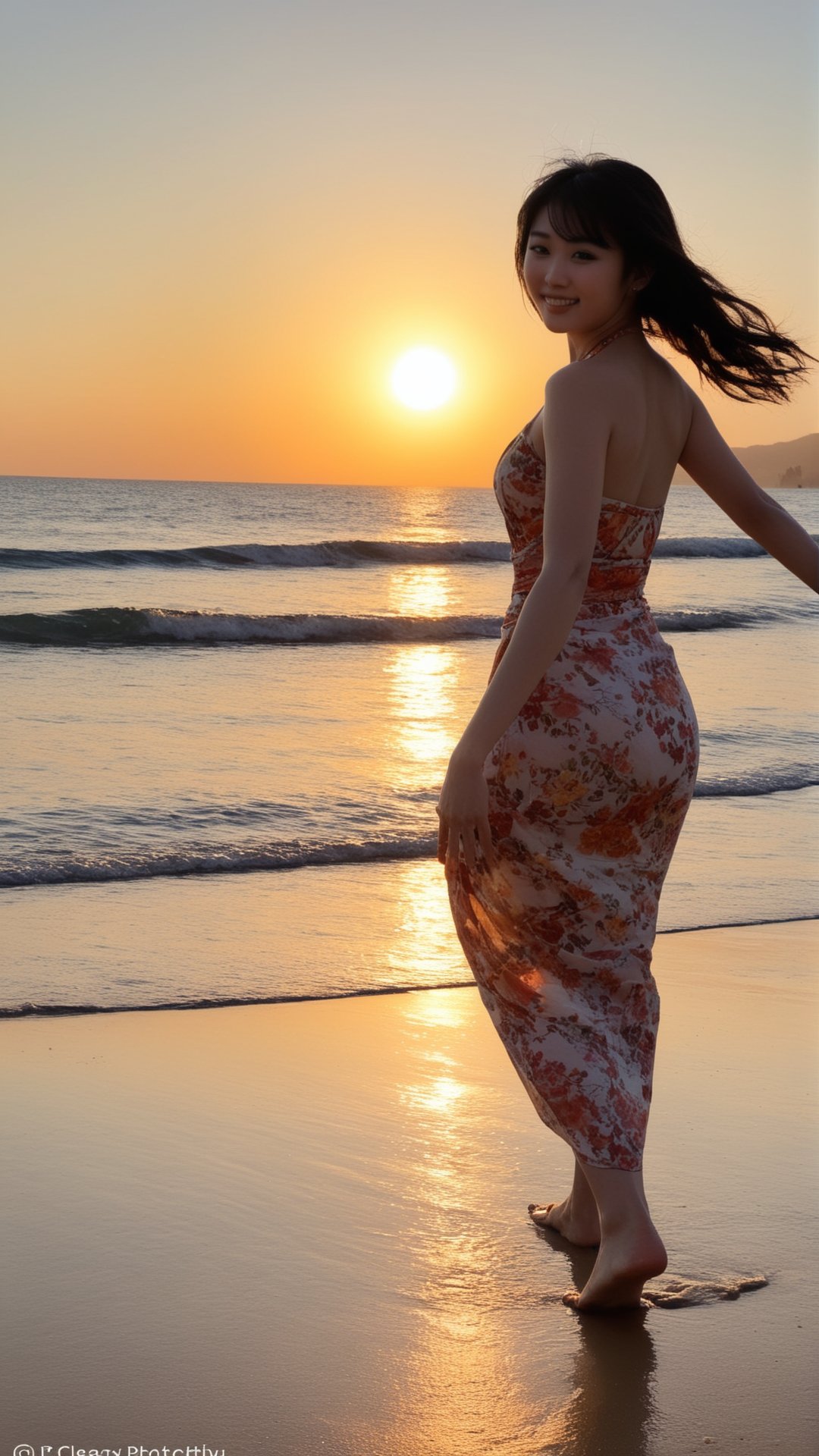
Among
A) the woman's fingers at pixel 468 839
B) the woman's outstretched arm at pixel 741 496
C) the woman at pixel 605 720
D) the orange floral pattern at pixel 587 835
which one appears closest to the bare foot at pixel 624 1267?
the woman at pixel 605 720

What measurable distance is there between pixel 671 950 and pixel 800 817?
2.49m

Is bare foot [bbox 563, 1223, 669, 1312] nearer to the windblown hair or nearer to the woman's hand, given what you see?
the woman's hand

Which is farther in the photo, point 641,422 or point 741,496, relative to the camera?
point 741,496

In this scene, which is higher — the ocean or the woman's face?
the woman's face

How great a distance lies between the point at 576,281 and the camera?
2.29m

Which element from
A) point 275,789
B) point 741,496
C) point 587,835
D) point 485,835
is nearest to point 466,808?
point 485,835

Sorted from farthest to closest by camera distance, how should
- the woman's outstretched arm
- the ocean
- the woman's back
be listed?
the ocean → the woman's outstretched arm → the woman's back

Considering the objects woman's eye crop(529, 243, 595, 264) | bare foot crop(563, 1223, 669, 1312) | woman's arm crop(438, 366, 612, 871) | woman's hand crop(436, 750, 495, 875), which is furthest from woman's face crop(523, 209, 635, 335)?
bare foot crop(563, 1223, 669, 1312)

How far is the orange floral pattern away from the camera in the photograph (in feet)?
7.53

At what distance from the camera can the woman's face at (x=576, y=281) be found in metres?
2.29

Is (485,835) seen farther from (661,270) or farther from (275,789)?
(275,789)

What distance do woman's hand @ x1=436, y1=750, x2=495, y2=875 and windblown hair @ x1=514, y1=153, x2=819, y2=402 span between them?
2.77 feet

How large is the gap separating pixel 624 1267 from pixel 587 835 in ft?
2.29

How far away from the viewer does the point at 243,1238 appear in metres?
2.57
